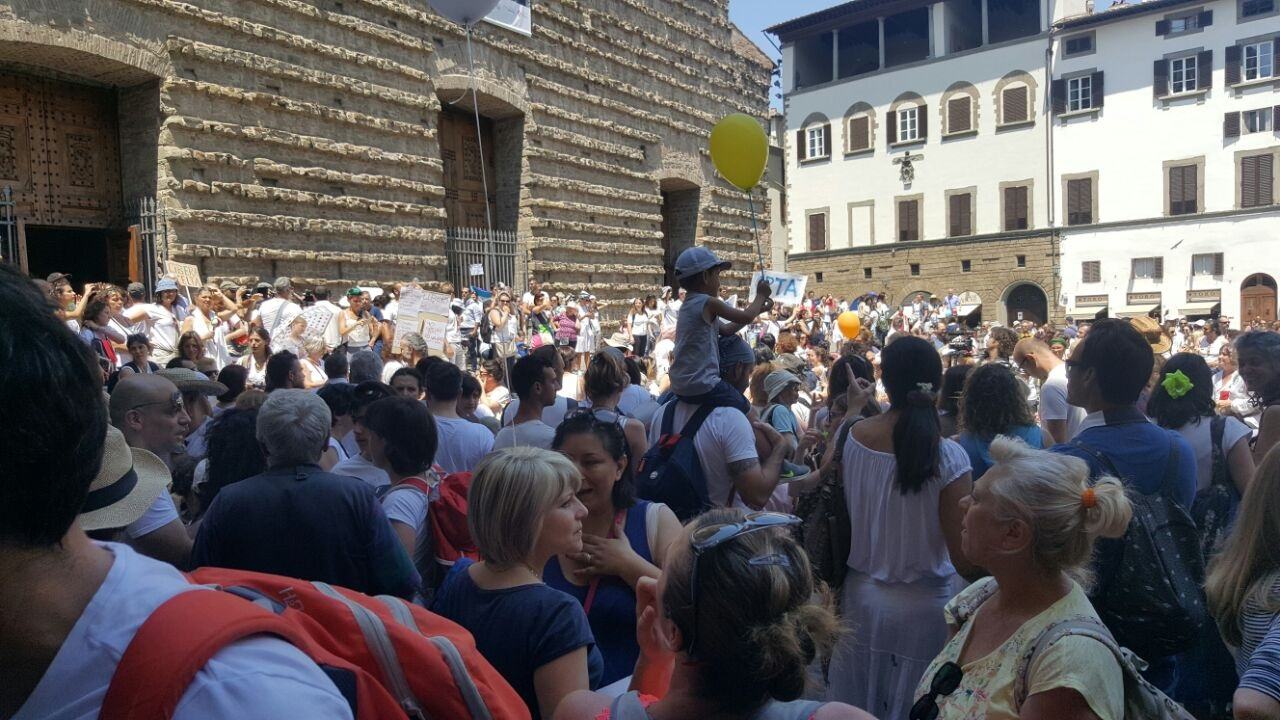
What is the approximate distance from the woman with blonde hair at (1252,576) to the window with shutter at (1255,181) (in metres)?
36.6

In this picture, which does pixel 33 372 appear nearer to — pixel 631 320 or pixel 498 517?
pixel 498 517

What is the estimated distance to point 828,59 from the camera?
41625 millimetres

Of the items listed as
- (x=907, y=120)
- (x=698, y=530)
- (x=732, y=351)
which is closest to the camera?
(x=698, y=530)

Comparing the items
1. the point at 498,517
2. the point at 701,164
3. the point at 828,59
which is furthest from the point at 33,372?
the point at 828,59

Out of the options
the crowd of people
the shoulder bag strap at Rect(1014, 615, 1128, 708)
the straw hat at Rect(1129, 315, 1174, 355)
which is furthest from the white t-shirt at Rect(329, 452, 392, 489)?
the straw hat at Rect(1129, 315, 1174, 355)

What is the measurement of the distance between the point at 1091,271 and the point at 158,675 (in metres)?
39.3

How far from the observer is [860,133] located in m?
39.8

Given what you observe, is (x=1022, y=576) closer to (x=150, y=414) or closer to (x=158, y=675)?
(x=158, y=675)

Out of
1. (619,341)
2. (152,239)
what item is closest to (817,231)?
(619,341)

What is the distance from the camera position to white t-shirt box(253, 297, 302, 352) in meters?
10.8

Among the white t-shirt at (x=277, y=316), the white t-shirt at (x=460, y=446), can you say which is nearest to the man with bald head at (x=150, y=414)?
the white t-shirt at (x=460, y=446)

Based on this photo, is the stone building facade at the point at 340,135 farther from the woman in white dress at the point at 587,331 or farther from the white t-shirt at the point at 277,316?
the white t-shirt at the point at 277,316

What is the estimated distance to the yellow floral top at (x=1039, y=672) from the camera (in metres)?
1.85

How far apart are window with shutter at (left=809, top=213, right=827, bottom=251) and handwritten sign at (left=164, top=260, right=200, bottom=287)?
33.1 meters
